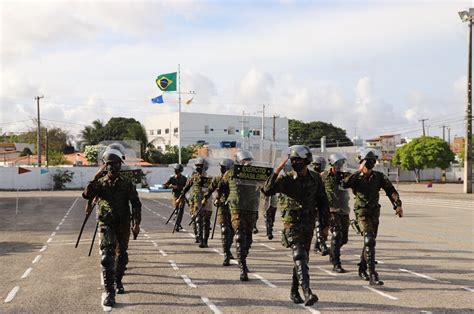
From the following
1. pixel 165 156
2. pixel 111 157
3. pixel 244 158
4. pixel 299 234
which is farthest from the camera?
pixel 165 156

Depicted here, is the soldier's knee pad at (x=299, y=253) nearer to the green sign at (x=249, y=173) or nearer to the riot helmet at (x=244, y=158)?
the green sign at (x=249, y=173)

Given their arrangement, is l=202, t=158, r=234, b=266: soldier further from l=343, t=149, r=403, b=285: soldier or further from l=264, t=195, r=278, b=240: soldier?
l=264, t=195, r=278, b=240: soldier

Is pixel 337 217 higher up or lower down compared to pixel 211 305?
higher up

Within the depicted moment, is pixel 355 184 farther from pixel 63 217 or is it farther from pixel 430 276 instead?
pixel 63 217

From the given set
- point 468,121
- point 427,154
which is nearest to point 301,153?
point 468,121

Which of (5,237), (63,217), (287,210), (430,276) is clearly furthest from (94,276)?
(63,217)

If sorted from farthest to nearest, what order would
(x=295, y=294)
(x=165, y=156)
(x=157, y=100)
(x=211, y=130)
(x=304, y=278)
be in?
(x=211, y=130) < (x=165, y=156) < (x=157, y=100) < (x=295, y=294) < (x=304, y=278)

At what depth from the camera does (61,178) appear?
54.5m

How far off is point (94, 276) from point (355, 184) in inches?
181

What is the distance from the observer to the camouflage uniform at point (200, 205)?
12.7 metres

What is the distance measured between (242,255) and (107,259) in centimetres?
247

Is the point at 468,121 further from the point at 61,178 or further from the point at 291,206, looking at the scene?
the point at 61,178

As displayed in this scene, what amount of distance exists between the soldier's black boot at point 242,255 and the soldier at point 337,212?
1.77 metres

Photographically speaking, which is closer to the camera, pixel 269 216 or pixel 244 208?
pixel 244 208
